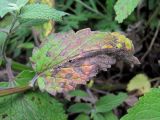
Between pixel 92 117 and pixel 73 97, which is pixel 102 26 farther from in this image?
pixel 92 117

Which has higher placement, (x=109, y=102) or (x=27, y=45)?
(x=27, y=45)

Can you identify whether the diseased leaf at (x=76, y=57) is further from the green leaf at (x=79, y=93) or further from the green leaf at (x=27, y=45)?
the green leaf at (x=27, y=45)

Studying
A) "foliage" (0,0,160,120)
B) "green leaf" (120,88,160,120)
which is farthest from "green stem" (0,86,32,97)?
"green leaf" (120,88,160,120)

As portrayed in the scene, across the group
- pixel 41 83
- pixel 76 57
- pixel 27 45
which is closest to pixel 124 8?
pixel 76 57

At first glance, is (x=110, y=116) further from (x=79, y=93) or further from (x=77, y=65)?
(x=77, y=65)

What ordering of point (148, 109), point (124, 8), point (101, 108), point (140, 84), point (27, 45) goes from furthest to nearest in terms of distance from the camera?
point (27, 45)
point (140, 84)
point (101, 108)
point (124, 8)
point (148, 109)

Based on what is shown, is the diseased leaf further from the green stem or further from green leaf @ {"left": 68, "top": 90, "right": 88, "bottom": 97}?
green leaf @ {"left": 68, "top": 90, "right": 88, "bottom": 97}

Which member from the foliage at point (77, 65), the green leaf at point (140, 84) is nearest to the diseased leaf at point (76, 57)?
the foliage at point (77, 65)
